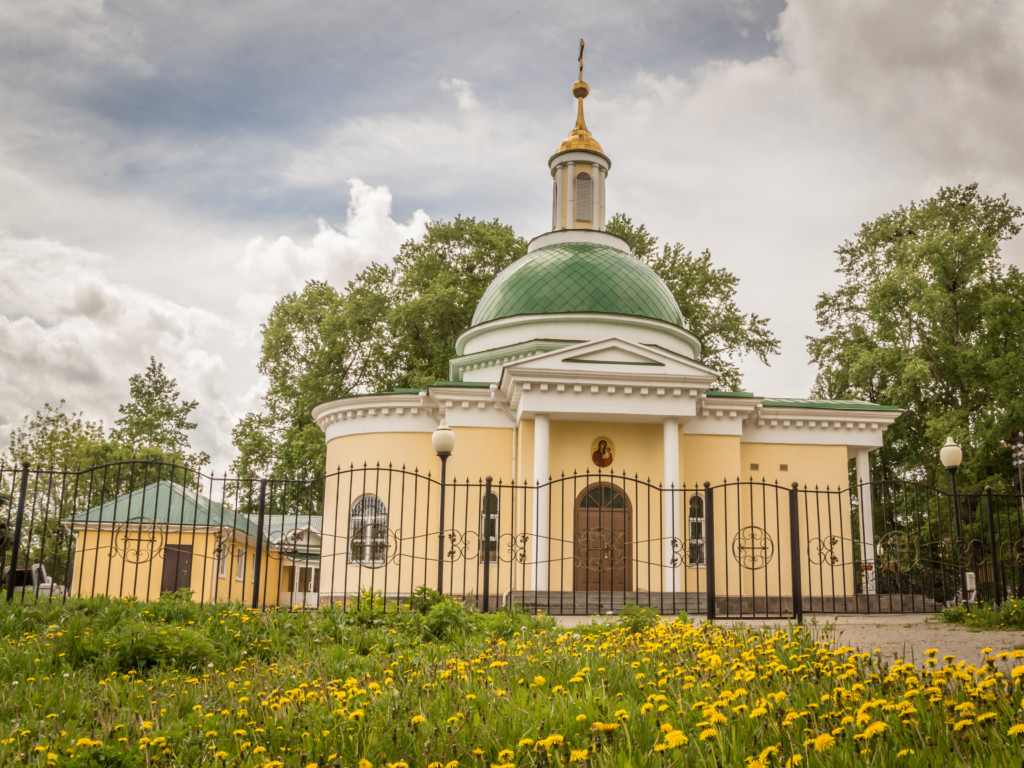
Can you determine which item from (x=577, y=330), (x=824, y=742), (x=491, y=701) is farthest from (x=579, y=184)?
(x=824, y=742)

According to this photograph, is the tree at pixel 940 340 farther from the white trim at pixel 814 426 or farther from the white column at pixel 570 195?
the white column at pixel 570 195

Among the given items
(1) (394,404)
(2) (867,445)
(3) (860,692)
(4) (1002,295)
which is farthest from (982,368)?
(3) (860,692)

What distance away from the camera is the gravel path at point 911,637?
6.87 metres

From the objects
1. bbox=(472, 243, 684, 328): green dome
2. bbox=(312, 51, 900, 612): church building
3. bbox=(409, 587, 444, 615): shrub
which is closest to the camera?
bbox=(409, 587, 444, 615): shrub

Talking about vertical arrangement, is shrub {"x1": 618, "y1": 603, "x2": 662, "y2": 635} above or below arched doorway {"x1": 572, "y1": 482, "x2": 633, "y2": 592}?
below

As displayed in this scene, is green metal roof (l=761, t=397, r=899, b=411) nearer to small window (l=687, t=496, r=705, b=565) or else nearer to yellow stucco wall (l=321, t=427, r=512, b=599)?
small window (l=687, t=496, r=705, b=565)

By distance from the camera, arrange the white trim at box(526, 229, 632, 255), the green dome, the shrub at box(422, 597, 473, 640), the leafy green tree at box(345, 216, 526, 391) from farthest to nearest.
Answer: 1. the leafy green tree at box(345, 216, 526, 391)
2. the white trim at box(526, 229, 632, 255)
3. the green dome
4. the shrub at box(422, 597, 473, 640)

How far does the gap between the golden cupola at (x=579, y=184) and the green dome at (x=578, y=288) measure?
80.2 inches

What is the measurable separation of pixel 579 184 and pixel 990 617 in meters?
18.1

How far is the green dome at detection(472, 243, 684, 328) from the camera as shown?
2117 centimetres

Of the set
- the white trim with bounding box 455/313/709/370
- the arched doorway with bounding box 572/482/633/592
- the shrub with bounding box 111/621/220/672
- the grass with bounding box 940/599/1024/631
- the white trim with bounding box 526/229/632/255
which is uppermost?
the white trim with bounding box 526/229/632/255

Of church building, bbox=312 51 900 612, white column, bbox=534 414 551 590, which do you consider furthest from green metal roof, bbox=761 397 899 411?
white column, bbox=534 414 551 590

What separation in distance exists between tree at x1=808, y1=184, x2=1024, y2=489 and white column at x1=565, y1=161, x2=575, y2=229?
10435mm

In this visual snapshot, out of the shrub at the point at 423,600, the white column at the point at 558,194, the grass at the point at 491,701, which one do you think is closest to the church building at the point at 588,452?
the white column at the point at 558,194
